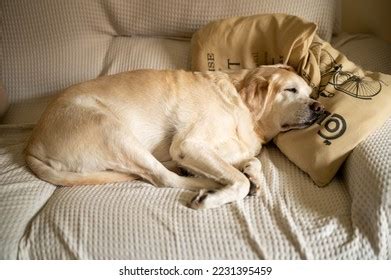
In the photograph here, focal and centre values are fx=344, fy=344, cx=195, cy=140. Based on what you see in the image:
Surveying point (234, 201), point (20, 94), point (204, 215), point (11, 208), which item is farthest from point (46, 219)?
point (20, 94)

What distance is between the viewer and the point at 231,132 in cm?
161

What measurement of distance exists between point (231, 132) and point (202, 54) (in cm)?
52

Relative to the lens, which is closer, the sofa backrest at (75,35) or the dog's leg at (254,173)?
the dog's leg at (254,173)

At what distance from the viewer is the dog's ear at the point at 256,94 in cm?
163

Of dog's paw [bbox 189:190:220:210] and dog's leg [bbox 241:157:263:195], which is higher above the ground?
dog's paw [bbox 189:190:220:210]

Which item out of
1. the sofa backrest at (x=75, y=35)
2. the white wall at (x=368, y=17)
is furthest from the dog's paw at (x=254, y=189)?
the white wall at (x=368, y=17)

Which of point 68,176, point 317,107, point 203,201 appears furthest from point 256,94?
point 68,176

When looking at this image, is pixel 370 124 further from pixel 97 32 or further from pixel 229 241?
pixel 97 32

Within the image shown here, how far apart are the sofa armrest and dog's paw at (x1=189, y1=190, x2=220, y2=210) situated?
500 mm

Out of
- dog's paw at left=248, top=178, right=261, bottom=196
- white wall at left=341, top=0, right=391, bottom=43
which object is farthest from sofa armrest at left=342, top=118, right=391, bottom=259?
white wall at left=341, top=0, right=391, bottom=43

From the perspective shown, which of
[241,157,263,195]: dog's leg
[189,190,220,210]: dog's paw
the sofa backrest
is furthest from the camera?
the sofa backrest

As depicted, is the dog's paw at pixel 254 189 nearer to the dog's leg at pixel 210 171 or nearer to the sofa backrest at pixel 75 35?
the dog's leg at pixel 210 171

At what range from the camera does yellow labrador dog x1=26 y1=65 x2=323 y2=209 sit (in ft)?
4.68

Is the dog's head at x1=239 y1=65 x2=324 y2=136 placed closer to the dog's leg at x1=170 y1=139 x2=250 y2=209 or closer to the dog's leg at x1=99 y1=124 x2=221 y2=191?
the dog's leg at x1=170 y1=139 x2=250 y2=209
